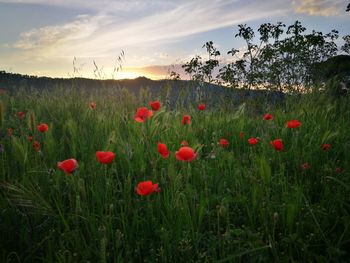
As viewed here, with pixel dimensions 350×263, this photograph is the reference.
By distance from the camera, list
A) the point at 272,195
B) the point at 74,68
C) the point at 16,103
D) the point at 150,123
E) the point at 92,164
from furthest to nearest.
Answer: the point at 74,68 → the point at 16,103 → the point at 150,123 → the point at 92,164 → the point at 272,195

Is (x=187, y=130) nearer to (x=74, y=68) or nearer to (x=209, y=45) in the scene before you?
(x=74, y=68)

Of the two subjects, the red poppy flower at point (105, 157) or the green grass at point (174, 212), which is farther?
the red poppy flower at point (105, 157)

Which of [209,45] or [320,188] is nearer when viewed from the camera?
[320,188]

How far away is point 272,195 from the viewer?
2.20 meters

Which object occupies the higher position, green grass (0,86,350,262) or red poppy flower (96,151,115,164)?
red poppy flower (96,151,115,164)

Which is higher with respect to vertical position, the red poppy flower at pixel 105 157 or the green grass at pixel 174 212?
the red poppy flower at pixel 105 157

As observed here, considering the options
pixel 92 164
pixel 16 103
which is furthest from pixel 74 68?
pixel 92 164

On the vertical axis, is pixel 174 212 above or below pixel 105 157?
below

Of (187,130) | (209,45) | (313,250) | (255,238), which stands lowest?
(313,250)

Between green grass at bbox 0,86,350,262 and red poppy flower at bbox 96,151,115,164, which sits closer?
green grass at bbox 0,86,350,262

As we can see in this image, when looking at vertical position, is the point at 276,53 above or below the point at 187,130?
above

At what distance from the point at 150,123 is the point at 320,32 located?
23.9 ft

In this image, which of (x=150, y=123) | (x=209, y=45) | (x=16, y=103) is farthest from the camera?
(x=209, y=45)

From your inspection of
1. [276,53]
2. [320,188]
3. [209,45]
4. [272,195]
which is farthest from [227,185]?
[276,53]
